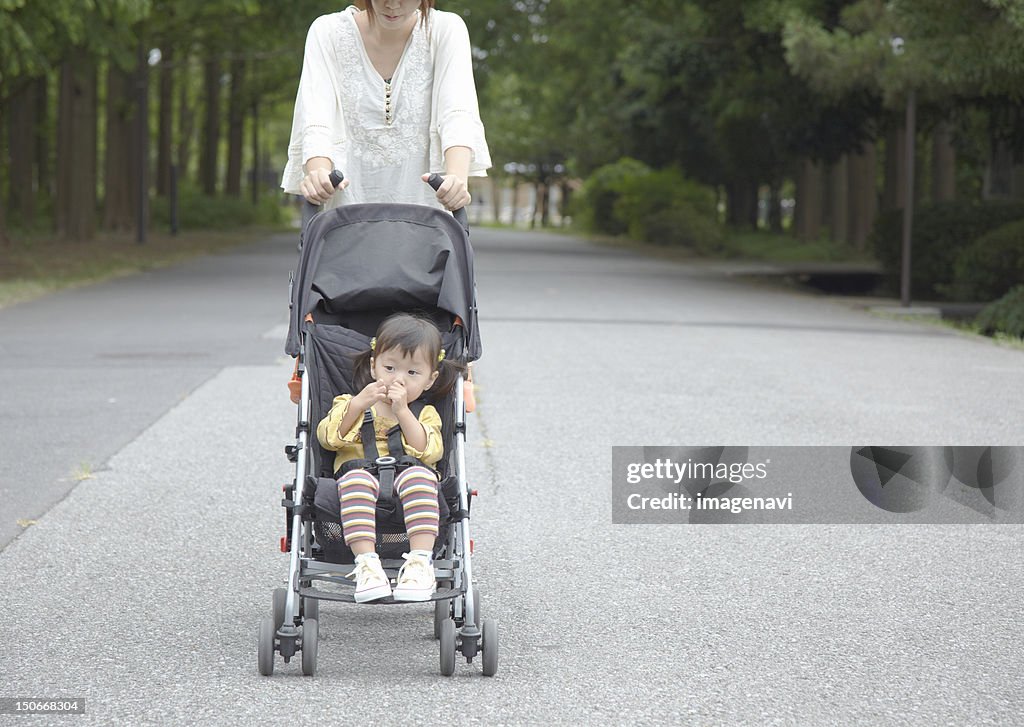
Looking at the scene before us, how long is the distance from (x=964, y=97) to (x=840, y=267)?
12.6 meters

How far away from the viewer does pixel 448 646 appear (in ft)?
13.6

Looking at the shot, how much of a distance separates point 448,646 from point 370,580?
29cm

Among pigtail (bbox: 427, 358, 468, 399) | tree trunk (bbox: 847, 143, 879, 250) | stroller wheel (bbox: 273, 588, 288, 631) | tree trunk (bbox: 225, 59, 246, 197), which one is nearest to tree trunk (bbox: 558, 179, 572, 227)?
tree trunk (bbox: 225, 59, 246, 197)

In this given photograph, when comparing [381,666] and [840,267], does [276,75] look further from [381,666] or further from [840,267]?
[381,666]

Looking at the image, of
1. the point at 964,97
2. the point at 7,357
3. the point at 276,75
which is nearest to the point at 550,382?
the point at 7,357

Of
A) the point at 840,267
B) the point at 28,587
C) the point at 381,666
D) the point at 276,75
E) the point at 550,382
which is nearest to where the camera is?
the point at 381,666

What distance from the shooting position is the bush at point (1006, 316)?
1603 centimetres

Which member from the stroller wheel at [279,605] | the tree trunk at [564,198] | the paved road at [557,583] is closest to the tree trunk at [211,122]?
the tree trunk at [564,198]

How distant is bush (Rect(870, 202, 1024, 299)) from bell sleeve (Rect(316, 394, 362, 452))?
17.9 metres

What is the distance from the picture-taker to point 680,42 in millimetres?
28812

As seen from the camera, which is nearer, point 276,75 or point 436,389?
point 436,389

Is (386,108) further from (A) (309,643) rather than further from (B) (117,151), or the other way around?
(B) (117,151)

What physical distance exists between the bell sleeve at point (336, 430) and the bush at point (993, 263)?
1598 cm

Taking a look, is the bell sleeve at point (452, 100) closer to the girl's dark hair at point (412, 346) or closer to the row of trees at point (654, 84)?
the girl's dark hair at point (412, 346)
